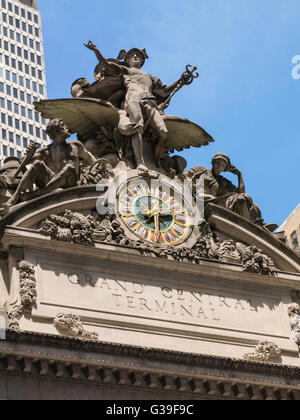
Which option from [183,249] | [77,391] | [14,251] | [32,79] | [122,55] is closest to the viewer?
[77,391]

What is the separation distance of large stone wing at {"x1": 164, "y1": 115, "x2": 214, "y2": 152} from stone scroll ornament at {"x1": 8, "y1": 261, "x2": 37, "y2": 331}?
9039mm

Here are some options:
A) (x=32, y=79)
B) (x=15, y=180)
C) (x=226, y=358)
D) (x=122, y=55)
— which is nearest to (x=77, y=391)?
(x=226, y=358)

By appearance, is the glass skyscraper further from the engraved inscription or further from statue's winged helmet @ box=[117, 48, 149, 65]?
the engraved inscription

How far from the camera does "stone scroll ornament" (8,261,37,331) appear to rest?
35.9m

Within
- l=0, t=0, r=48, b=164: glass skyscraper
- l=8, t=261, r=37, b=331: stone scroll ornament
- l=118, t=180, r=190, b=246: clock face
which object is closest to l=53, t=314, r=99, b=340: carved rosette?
l=8, t=261, r=37, b=331: stone scroll ornament

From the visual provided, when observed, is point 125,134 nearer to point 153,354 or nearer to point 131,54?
point 131,54

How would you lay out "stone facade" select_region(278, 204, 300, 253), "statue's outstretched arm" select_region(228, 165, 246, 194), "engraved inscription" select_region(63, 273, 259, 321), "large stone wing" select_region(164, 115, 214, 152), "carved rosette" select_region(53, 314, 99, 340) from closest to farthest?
"carved rosette" select_region(53, 314, 99, 340) < "engraved inscription" select_region(63, 273, 259, 321) < "statue's outstretched arm" select_region(228, 165, 246, 194) < "large stone wing" select_region(164, 115, 214, 152) < "stone facade" select_region(278, 204, 300, 253)

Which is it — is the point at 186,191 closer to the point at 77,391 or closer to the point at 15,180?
the point at 15,180

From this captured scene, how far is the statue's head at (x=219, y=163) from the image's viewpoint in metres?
43.8

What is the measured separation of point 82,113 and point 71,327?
31.4ft

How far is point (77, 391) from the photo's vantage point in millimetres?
35188

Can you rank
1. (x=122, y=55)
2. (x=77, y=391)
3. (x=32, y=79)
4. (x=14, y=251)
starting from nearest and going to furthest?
1. (x=77, y=391)
2. (x=14, y=251)
3. (x=122, y=55)
4. (x=32, y=79)

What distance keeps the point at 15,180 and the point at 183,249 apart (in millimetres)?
5571

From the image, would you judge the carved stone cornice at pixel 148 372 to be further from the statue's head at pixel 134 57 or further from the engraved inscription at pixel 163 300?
the statue's head at pixel 134 57
